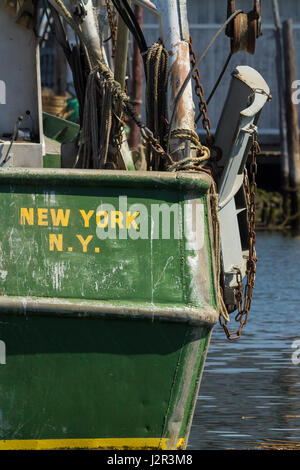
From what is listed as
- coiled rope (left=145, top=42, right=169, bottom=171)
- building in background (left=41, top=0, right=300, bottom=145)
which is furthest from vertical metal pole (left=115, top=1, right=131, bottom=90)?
building in background (left=41, top=0, right=300, bottom=145)

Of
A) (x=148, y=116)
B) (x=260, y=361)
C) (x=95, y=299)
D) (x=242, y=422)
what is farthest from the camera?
(x=260, y=361)

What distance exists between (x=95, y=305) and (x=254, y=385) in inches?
144

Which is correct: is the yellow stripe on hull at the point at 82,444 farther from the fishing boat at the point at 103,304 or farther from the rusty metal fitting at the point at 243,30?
the rusty metal fitting at the point at 243,30

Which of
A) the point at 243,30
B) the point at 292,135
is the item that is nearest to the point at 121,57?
the point at 243,30

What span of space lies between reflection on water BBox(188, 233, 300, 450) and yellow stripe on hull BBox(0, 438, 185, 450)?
903mm

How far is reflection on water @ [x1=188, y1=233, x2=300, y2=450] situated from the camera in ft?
26.6

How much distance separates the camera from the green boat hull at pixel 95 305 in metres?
6.58

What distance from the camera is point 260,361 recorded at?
11156 mm

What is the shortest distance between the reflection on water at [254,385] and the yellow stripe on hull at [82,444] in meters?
0.90

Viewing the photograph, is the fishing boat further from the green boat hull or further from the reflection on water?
the reflection on water

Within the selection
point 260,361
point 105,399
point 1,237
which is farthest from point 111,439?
point 260,361

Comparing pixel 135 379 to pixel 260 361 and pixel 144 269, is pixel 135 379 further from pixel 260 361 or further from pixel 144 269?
pixel 260 361

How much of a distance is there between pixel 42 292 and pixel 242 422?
244cm

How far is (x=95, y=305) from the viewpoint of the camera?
653cm
